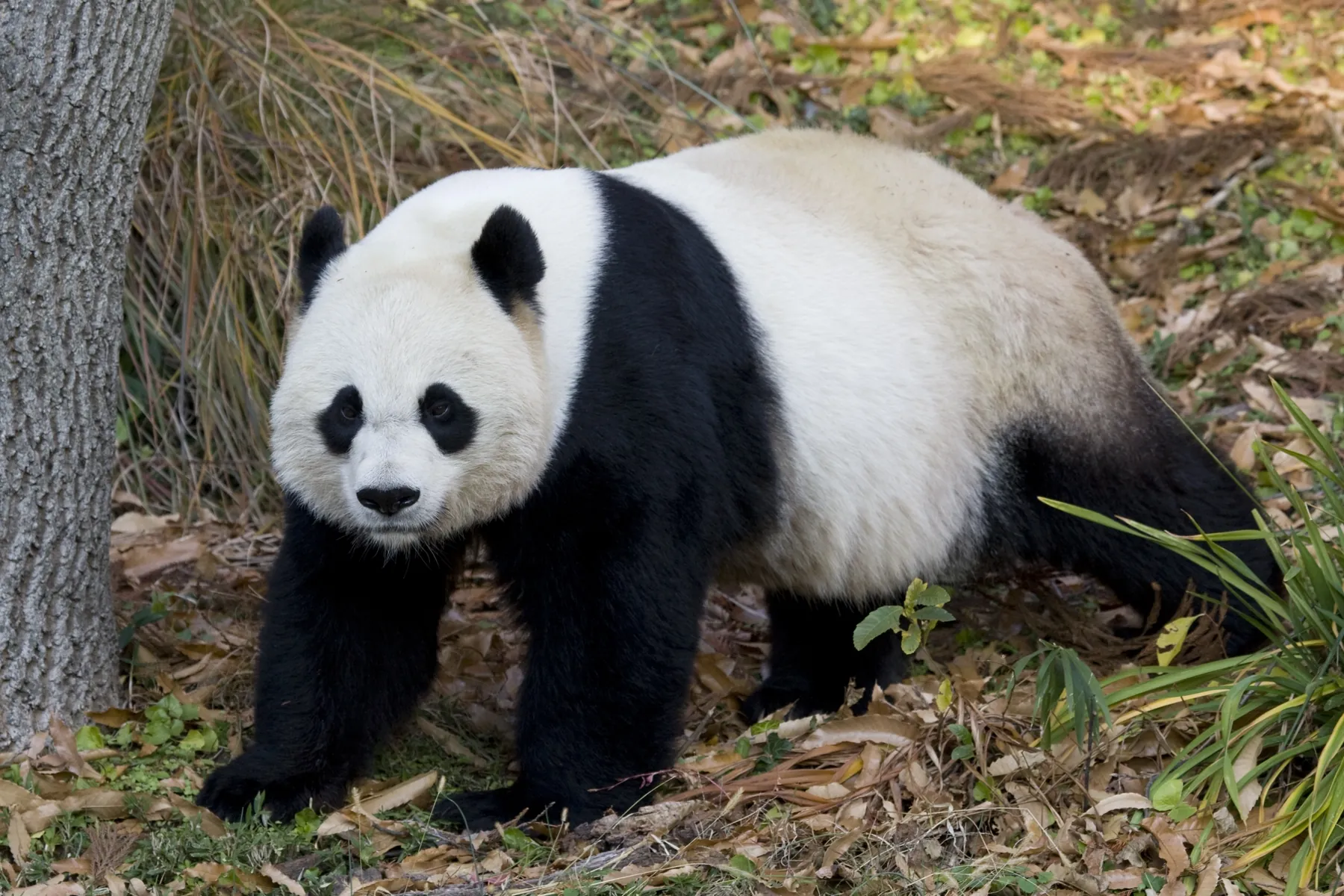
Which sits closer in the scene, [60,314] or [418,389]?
[418,389]

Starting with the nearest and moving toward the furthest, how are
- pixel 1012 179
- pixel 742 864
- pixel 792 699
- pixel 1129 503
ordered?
pixel 742 864
pixel 1129 503
pixel 792 699
pixel 1012 179

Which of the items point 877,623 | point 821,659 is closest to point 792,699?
point 821,659

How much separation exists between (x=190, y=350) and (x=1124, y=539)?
3.63 metres

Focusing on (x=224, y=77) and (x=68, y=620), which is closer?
(x=68, y=620)

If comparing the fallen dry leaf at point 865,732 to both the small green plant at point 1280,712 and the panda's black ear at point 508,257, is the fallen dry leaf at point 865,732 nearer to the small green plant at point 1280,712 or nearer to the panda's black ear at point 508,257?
the small green plant at point 1280,712

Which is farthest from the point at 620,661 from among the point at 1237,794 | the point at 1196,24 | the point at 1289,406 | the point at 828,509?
the point at 1196,24

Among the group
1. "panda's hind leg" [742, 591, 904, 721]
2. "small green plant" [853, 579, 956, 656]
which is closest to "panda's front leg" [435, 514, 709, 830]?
"small green plant" [853, 579, 956, 656]

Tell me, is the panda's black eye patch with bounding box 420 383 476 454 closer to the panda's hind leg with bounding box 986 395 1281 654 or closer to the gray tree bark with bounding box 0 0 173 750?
the gray tree bark with bounding box 0 0 173 750

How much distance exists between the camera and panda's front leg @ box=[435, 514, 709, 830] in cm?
380

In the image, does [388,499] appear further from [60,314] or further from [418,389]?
[60,314]

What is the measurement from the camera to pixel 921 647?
15.7 ft

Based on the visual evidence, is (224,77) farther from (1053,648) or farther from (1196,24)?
(1196,24)

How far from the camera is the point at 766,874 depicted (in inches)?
133

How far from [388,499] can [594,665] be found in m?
0.76
